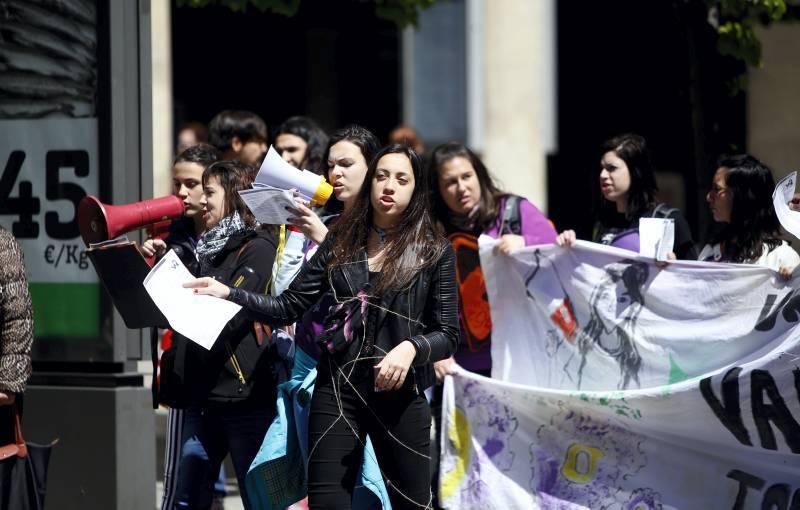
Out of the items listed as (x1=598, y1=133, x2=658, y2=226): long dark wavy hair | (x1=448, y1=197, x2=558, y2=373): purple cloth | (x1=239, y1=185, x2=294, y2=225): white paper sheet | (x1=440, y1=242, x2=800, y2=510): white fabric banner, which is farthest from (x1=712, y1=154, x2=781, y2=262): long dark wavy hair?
(x1=239, y1=185, x2=294, y2=225): white paper sheet

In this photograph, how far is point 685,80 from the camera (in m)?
7.62

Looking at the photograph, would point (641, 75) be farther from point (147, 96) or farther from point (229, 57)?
point (147, 96)

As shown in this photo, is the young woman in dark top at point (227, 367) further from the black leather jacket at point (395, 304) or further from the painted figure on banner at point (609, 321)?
the painted figure on banner at point (609, 321)

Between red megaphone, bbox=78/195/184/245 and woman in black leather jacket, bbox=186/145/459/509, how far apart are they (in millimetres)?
729

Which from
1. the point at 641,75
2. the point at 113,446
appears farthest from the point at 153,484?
the point at 641,75

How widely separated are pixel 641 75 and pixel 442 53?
339 cm

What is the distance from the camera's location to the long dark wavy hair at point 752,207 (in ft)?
19.4

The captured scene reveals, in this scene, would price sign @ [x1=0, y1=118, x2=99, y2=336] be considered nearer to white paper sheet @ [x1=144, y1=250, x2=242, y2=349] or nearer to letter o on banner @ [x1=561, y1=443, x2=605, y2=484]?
white paper sheet @ [x1=144, y1=250, x2=242, y2=349]

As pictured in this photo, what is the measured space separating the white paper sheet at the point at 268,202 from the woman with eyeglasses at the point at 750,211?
2.00 m

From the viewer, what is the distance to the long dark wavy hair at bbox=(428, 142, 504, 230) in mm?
6766

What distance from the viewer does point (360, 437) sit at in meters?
5.09

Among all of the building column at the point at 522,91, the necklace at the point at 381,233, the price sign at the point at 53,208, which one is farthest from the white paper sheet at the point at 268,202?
the building column at the point at 522,91

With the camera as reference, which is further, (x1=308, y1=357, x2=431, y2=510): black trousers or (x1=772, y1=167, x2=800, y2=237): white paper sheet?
(x1=772, y1=167, x2=800, y2=237): white paper sheet

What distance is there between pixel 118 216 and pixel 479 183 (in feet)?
6.16
